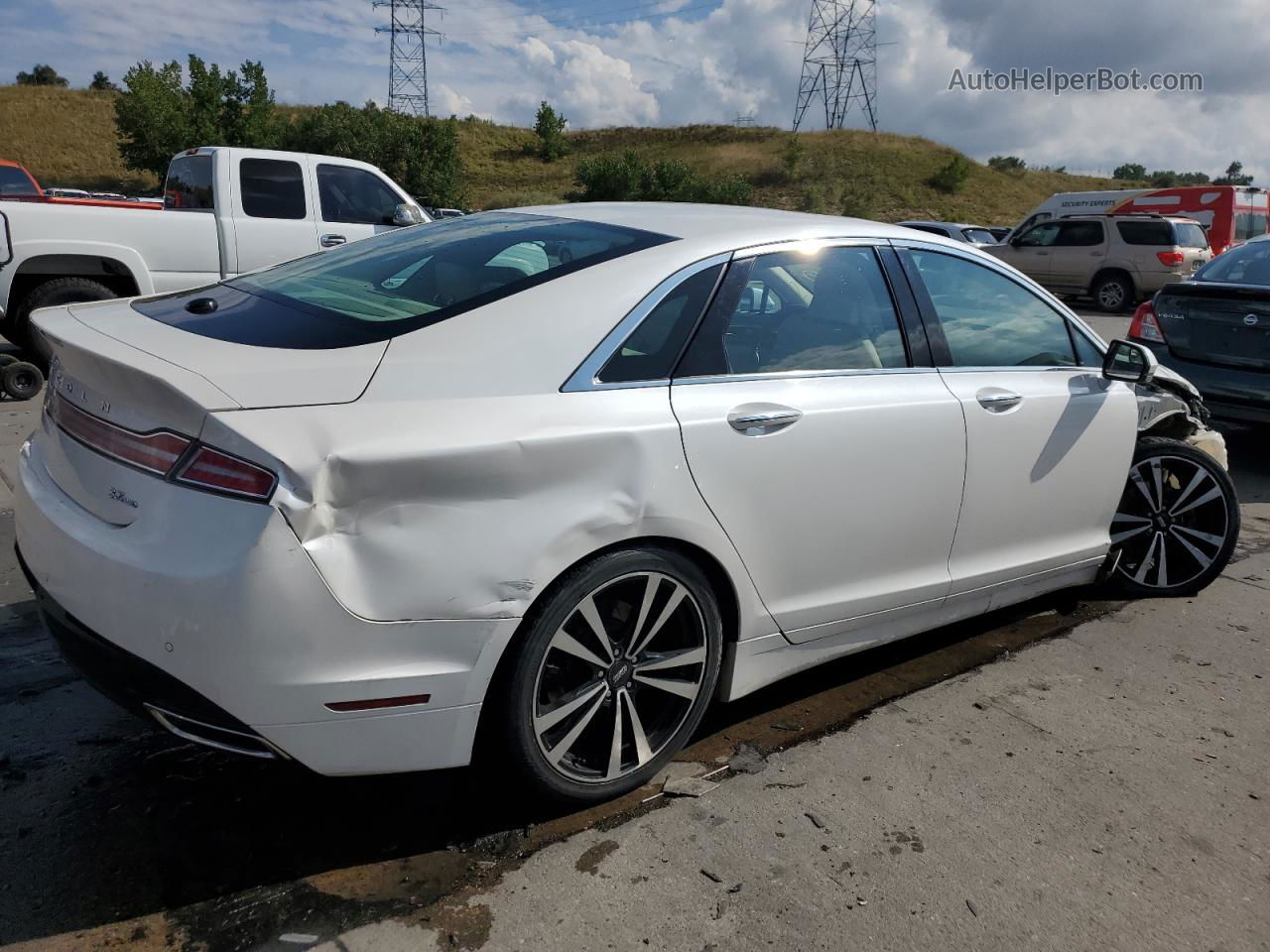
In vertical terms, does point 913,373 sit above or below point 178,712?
above

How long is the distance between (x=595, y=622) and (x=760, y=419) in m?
0.72

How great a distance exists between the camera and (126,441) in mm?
2182

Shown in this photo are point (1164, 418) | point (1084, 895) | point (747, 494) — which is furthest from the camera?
point (1164, 418)

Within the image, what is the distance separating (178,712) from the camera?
209 centimetres

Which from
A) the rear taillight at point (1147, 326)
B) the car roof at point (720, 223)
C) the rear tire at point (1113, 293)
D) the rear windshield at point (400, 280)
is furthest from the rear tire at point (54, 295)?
the rear tire at point (1113, 293)

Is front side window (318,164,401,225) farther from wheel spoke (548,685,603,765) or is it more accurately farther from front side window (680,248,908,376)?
wheel spoke (548,685,603,765)

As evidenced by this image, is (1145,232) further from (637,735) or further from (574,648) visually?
(574,648)

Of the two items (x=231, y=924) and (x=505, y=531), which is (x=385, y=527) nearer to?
(x=505, y=531)

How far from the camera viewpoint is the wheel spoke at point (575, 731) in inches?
96.7

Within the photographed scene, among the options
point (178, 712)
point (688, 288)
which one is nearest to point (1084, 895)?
point (688, 288)

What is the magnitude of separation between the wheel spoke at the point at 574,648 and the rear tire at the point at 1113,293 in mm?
19615

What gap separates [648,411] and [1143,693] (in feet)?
7.49

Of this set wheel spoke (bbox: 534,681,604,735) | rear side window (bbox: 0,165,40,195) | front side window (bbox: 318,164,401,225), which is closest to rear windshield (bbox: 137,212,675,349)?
wheel spoke (bbox: 534,681,604,735)

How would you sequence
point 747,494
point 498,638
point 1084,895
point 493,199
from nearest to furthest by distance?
point 498,638 < point 1084,895 < point 747,494 < point 493,199
